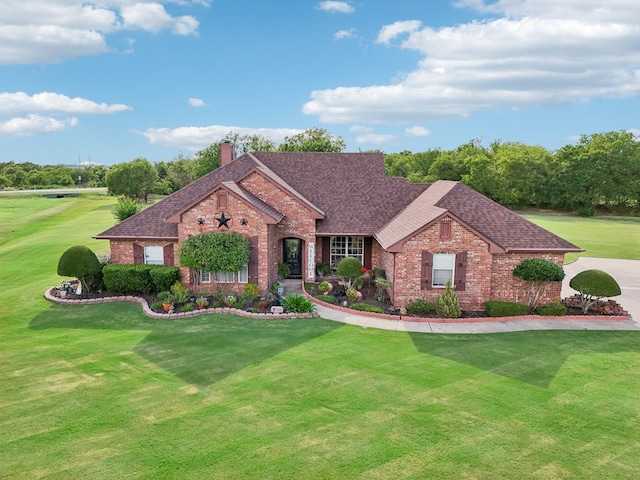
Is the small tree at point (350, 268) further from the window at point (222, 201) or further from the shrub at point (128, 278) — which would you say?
the shrub at point (128, 278)

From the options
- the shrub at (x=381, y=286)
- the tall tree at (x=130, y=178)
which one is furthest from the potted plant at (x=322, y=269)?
the tall tree at (x=130, y=178)

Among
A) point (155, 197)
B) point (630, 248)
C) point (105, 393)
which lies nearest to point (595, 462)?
point (105, 393)

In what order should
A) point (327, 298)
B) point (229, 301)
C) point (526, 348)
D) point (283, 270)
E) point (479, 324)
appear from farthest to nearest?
point (283, 270) → point (327, 298) → point (229, 301) → point (479, 324) → point (526, 348)

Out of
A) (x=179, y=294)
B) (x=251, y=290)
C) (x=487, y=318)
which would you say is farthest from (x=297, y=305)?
(x=487, y=318)

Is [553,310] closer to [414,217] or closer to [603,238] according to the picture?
[414,217]

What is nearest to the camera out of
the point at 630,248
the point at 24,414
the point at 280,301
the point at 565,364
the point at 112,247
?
the point at 24,414

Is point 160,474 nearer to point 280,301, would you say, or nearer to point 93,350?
point 93,350
